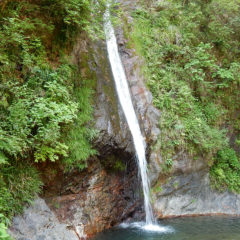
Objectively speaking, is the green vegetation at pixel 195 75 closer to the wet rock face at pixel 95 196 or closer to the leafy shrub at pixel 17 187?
the wet rock face at pixel 95 196

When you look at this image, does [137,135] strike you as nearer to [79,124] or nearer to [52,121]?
[79,124]

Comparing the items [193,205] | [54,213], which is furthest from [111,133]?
[193,205]

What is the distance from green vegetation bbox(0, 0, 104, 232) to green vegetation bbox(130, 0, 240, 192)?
3.01 meters

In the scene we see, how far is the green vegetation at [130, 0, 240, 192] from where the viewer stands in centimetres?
789

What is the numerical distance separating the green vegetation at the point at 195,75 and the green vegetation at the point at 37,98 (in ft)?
9.87

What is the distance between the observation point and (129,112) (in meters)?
7.02

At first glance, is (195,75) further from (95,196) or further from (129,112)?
(95,196)

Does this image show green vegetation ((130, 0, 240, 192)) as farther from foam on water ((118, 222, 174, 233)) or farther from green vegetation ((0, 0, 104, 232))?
green vegetation ((0, 0, 104, 232))

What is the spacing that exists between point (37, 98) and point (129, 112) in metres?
3.03

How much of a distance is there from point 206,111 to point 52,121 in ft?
22.4

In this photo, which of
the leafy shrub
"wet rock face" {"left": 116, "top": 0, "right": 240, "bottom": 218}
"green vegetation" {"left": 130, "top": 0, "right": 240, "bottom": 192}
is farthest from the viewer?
"green vegetation" {"left": 130, "top": 0, "right": 240, "bottom": 192}

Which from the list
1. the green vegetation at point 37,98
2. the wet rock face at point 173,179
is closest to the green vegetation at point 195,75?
the wet rock face at point 173,179

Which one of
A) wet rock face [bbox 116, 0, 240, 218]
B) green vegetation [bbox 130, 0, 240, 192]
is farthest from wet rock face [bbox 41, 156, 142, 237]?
green vegetation [bbox 130, 0, 240, 192]

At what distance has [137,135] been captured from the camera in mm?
6785
